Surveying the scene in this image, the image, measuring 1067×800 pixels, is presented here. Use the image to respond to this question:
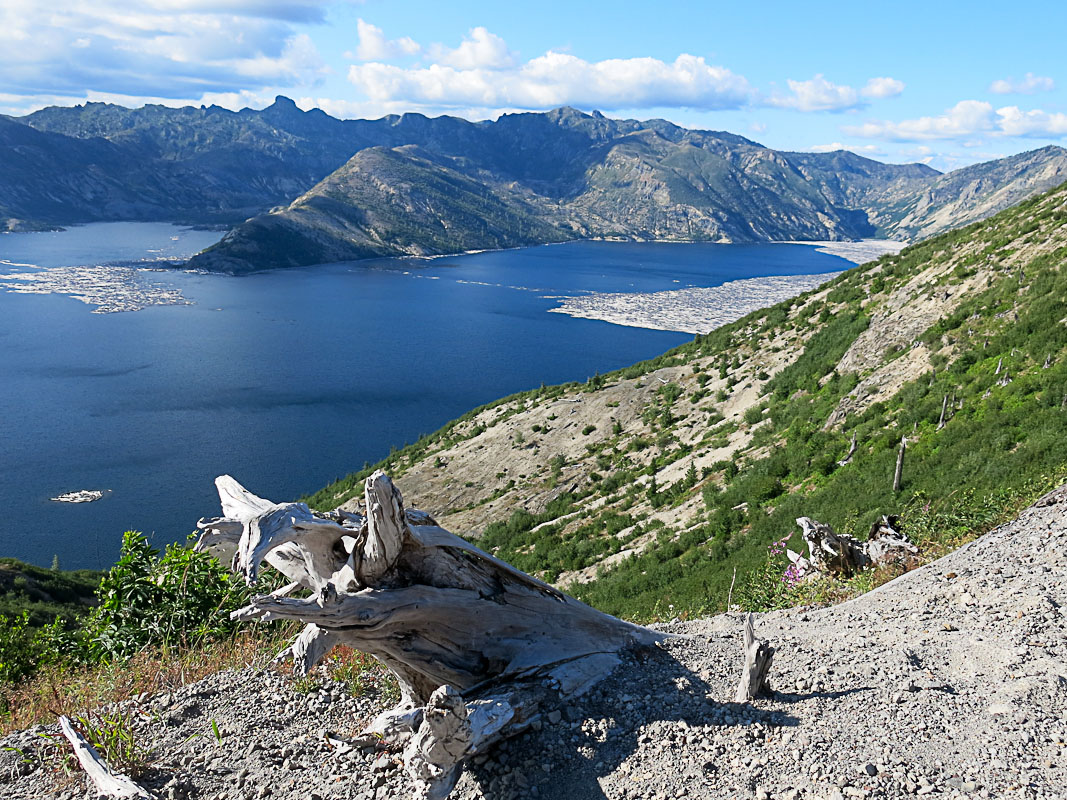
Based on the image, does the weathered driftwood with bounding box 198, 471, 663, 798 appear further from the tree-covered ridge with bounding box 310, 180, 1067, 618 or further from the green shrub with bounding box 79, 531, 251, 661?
the tree-covered ridge with bounding box 310, 180, 1067, 618

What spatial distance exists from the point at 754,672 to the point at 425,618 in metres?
3.18

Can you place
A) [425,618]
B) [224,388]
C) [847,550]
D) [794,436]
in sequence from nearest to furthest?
[425,618] → [847,550] → [794,436] → [224,388]

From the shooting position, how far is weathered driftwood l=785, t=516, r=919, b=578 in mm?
12258

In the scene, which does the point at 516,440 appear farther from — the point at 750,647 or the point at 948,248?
the point at 750,647

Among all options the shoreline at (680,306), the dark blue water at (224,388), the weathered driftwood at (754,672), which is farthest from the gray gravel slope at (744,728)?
the shoreline at (680,306)

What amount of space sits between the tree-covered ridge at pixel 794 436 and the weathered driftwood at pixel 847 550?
0.70m

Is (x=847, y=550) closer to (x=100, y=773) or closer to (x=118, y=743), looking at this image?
(x=118, y=743)

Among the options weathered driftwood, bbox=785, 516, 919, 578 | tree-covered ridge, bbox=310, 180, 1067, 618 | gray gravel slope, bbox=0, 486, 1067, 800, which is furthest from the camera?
tree-covered ridge, bbox=310, 180, 1067, 618

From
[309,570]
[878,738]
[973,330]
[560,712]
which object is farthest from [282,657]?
[973,330]

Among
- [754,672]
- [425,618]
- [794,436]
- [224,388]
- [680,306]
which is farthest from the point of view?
[680,306]

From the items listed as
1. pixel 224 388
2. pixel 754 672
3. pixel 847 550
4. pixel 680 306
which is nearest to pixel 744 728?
pixel 754 672

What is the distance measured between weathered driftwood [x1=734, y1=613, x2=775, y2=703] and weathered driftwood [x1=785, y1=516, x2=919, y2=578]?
6.59 metres

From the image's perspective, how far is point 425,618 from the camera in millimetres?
6879

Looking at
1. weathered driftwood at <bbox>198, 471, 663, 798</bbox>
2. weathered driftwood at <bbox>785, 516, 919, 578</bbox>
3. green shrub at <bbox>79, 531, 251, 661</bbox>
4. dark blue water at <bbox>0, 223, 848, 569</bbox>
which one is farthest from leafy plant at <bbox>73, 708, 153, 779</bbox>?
dark blue water at <bbox>0, 223, 848, 569</bbox>
